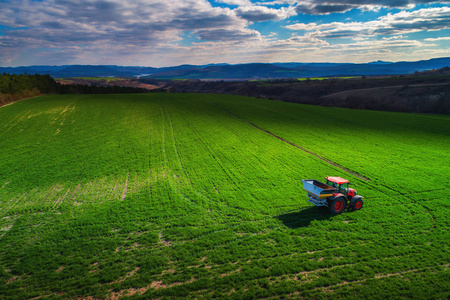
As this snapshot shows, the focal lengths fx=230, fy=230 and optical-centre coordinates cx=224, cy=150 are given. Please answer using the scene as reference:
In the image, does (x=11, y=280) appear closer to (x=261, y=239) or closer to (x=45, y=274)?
(x=45, y=274)

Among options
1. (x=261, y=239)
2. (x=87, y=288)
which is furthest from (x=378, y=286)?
(x=87, y=288)

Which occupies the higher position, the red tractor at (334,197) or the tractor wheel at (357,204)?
the red tractor at (334,197)

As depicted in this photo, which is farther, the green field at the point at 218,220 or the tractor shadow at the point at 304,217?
the tractor shadow at the point at 304,217

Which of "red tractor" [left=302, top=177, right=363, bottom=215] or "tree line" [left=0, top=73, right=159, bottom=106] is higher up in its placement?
"tree line" [left=0, top=73, right=159, bottom=106]

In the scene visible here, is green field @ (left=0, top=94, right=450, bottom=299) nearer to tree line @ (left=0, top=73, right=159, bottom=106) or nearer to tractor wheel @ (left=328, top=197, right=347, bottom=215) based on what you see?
tractor wheel @ (left=328, top=197, right=347, bottom=215)

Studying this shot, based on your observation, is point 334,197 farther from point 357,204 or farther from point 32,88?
point 32,88

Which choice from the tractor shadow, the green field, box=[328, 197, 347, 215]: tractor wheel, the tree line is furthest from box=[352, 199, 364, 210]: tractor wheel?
the tree line

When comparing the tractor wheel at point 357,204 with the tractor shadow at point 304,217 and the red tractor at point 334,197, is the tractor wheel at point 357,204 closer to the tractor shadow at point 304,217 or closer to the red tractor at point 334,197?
the red tractor at point 334,197

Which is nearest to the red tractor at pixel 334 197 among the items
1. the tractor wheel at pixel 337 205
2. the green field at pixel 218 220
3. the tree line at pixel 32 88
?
the tractor wheel at pixel 337 205
